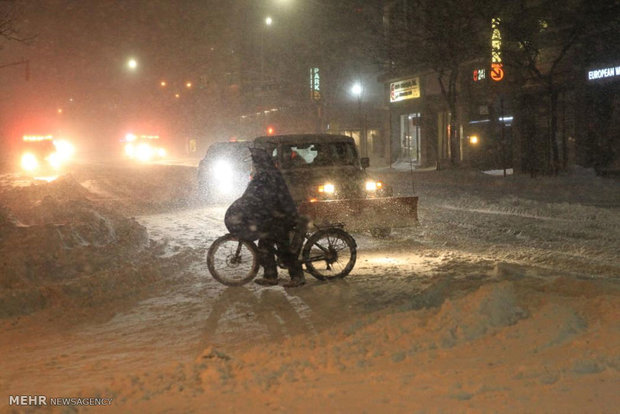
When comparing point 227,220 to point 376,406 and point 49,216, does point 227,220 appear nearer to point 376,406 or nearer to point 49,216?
point 376,406

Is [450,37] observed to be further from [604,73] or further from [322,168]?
[322,168]

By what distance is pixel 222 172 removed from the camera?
2292 centimetres

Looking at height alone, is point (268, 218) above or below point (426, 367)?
above

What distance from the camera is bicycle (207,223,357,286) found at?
886cm

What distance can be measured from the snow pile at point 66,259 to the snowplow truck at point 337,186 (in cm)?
316

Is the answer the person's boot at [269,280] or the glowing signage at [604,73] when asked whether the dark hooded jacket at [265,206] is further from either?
the glowing signage at [604,73]

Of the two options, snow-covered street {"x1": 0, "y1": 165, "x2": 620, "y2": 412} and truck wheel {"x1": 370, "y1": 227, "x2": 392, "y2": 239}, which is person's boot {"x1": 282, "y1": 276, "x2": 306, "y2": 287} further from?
truck wheel {"x1": 370, "y1": 227, "x2": 392, "y2": 239}

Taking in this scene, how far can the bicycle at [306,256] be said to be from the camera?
8.86 m

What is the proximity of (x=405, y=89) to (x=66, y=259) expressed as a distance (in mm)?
36985

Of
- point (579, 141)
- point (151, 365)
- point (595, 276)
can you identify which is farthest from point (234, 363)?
point (579, 141)

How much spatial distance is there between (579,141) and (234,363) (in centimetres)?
2606

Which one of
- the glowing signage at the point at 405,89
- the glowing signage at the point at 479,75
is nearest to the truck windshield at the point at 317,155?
the glowing signage at the point at 479,75

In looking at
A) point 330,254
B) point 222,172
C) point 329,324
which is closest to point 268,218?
point 330,254

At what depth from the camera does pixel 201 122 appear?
299 ft
